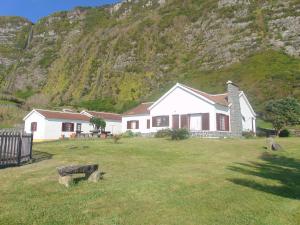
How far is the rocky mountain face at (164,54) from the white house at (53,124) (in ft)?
95.2

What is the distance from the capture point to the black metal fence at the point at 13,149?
Answer: 13.7 meters

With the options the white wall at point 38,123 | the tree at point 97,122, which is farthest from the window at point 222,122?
the white wall at point 38,123

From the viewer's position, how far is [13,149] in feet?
46.9

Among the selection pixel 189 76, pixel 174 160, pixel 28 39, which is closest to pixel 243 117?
pixel 174 160

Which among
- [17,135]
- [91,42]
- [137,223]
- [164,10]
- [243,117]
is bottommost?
[137,223]

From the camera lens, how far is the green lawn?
24.5 ft

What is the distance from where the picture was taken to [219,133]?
32.4m

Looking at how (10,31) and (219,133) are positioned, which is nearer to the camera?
(219,133)

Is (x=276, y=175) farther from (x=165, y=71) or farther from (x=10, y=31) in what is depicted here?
(x=10, y=31)

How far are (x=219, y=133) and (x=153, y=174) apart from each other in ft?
69.9

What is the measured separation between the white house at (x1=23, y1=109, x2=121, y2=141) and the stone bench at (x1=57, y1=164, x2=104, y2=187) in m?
32.2

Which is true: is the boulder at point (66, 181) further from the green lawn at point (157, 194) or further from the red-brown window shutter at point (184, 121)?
the red-brown window shutter at point (184, 121)

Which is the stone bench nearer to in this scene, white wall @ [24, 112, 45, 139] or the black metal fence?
the black metal fence

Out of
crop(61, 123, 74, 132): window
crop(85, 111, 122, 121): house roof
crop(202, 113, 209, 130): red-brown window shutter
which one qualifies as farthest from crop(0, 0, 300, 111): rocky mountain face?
crop(61, 123, 74, 132): window
